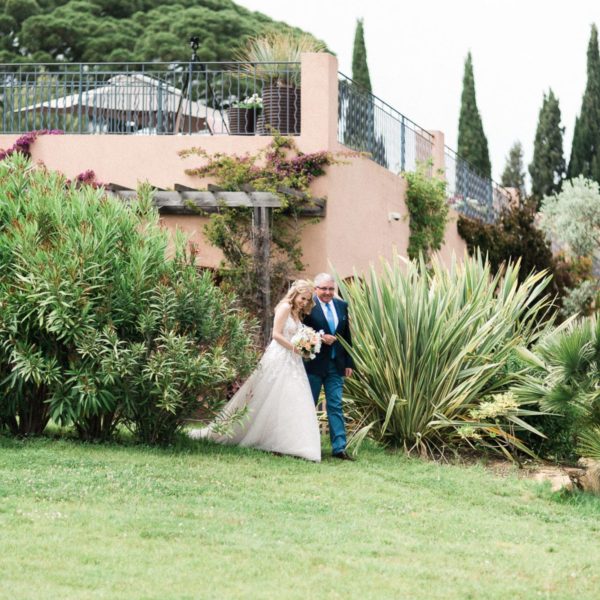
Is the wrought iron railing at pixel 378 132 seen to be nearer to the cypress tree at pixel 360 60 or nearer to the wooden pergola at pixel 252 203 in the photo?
the wooden pergola at pixel 252 203

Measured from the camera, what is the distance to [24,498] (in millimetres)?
8281

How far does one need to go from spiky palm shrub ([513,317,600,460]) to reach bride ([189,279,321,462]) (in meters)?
2.14

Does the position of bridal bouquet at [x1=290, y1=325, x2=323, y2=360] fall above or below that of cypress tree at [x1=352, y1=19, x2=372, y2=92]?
below

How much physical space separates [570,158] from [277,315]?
35.3 metres

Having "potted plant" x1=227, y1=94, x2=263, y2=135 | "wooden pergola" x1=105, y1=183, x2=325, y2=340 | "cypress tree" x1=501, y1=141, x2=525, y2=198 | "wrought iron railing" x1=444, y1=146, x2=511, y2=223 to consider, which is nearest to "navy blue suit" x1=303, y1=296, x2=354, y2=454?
"wooden pergola" x1=105, y1=183, x2=325, y2=340

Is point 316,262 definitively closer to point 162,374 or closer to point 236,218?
point 236,218

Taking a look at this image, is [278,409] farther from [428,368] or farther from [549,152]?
[549,152]

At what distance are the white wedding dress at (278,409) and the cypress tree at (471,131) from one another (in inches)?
1263

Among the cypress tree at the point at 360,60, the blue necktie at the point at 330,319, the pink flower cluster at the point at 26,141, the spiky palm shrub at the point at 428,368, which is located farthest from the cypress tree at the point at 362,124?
the cypress tree at the point at 360,60

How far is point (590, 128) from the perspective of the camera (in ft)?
142

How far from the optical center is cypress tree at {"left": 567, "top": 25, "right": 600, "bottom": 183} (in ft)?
140

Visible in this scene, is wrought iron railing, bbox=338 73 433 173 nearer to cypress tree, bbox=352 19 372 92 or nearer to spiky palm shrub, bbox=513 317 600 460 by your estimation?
spiky palm shrub, bbox=513 317 600 460

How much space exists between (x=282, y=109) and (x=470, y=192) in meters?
10.3

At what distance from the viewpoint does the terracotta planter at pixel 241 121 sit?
1702 centimetres
